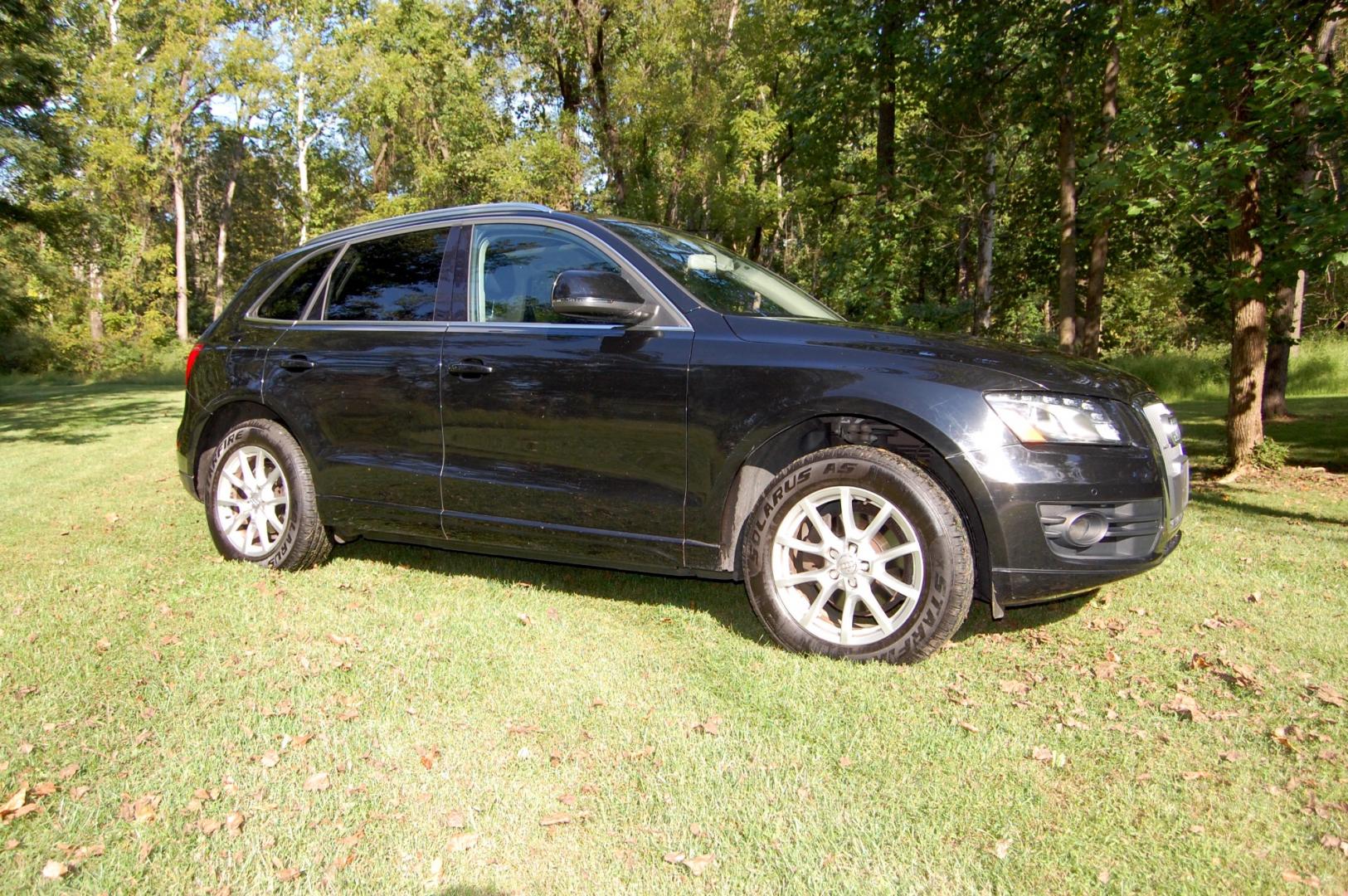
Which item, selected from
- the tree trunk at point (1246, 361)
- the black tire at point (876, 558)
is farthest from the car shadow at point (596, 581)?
the tree trunk at point (1246, 361)

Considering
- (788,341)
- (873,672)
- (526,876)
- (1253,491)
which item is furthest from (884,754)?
(1253,491)

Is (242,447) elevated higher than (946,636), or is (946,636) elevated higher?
(242,447)

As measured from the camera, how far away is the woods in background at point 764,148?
8.11 meters

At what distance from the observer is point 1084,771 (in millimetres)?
2916

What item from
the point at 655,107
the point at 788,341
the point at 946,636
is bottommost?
the point at 946,636

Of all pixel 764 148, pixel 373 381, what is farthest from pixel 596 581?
pixel 764 148

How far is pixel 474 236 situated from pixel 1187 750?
3796 mm

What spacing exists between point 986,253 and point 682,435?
19.6 metres

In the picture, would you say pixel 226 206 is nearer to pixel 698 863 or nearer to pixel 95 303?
pixel 95 303

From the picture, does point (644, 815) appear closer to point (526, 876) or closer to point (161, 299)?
point (526, 876)

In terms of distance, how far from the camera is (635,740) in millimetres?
3152

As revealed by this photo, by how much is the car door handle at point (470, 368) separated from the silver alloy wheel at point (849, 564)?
5.33ft

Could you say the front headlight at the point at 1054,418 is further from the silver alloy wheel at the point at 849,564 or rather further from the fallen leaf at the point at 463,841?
the fallen leaf at the point at 463,841

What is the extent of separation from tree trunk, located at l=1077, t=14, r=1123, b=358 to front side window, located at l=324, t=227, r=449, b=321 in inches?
270
